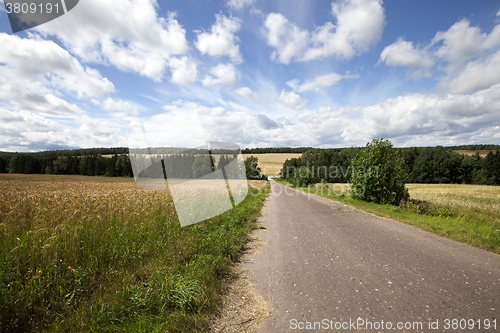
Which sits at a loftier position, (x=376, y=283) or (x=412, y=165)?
(x=376, y=283)

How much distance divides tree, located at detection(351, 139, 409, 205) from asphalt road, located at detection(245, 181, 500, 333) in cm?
1019

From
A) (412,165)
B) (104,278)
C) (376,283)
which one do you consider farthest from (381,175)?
(412,165)

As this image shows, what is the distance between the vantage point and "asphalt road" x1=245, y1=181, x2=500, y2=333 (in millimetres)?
2932

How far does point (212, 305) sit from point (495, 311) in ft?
14.6

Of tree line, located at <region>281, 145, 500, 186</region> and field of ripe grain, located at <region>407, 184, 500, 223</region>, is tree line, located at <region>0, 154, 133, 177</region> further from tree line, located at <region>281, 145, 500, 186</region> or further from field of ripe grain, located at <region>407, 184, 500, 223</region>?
field of ripe grain, located at <region>407, 184, 500, 223</region>

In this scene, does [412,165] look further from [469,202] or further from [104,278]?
Answer: [104,278]

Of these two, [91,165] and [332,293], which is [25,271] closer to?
[332,293]

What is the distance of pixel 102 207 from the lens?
6535 mm

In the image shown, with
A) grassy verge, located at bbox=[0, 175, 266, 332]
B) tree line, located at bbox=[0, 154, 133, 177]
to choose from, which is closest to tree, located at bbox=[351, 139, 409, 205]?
grassy verge, located at bbox=[0, 175, 266, 332]

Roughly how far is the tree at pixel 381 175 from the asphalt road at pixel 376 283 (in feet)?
33.4

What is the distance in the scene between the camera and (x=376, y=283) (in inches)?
154

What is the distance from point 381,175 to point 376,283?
14.6 meters

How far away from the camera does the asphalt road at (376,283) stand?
293 cm

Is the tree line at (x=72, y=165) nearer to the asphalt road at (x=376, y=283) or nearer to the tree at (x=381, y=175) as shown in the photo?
the tree at (x=381, y=175)
